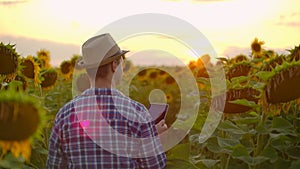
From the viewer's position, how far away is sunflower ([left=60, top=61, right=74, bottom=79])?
9648 mm

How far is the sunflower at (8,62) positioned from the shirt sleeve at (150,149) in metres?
1.81

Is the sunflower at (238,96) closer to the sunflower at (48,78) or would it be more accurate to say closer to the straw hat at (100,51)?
the straw hat at (100,51)

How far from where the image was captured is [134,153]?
3520 millimetres

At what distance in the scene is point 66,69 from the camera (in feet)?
31.9

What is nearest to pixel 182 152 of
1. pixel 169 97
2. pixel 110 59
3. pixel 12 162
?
pixel 110 59

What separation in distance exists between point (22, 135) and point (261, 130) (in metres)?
2.06

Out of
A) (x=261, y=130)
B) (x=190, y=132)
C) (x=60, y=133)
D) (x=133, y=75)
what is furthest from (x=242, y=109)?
(x=133, y=75)

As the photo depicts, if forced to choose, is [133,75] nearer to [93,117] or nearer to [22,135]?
[93,117]

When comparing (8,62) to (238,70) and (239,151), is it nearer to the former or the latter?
(238,70)

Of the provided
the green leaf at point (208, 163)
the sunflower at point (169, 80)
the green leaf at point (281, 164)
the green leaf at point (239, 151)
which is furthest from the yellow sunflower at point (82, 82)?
the sunflower at point (169, 80)

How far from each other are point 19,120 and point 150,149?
140cm

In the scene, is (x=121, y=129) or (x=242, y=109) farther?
(x=242, y=109)

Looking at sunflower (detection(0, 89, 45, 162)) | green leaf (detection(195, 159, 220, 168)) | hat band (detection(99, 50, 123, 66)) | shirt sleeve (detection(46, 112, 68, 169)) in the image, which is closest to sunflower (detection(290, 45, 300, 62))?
green leaf (detection(195, 159, 220, 168))

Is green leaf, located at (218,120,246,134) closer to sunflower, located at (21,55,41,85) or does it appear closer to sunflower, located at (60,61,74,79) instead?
sunflower, located at (21,55,41,85)
